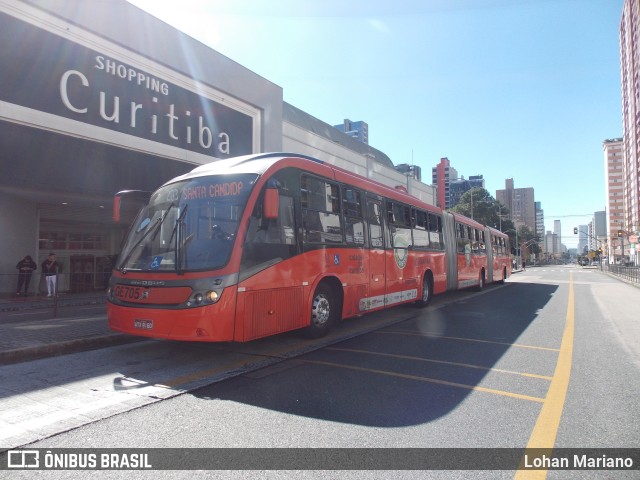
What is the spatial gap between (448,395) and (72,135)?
13174 mm

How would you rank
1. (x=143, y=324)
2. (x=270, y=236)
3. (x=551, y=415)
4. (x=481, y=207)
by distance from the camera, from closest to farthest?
(x=551, y=415)
(x=143, y=324)
(x=270, y=236)
(x=481, y=207)

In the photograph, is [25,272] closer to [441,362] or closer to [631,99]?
[441,362]

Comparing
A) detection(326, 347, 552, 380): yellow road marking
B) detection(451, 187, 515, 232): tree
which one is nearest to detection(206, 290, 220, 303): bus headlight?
detection(326, 347, 552, 380): yellow road marking

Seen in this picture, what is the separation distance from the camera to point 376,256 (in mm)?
8930

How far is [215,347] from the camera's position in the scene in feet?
21.6

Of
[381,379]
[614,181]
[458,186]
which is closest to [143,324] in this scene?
[381,379]

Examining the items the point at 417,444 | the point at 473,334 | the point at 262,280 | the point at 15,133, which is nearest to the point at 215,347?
the point at 262,280

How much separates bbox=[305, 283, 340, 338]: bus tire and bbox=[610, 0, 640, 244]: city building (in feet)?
264

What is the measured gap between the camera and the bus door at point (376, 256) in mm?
8680

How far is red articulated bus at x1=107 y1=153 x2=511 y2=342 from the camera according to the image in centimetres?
536

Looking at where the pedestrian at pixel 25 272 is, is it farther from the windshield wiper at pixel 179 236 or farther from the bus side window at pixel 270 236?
the bus side window at pixel 270 236

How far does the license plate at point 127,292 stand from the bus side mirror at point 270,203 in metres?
2.08

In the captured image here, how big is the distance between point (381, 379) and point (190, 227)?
11.0 ft

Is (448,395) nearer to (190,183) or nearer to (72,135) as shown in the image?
(190,183)
